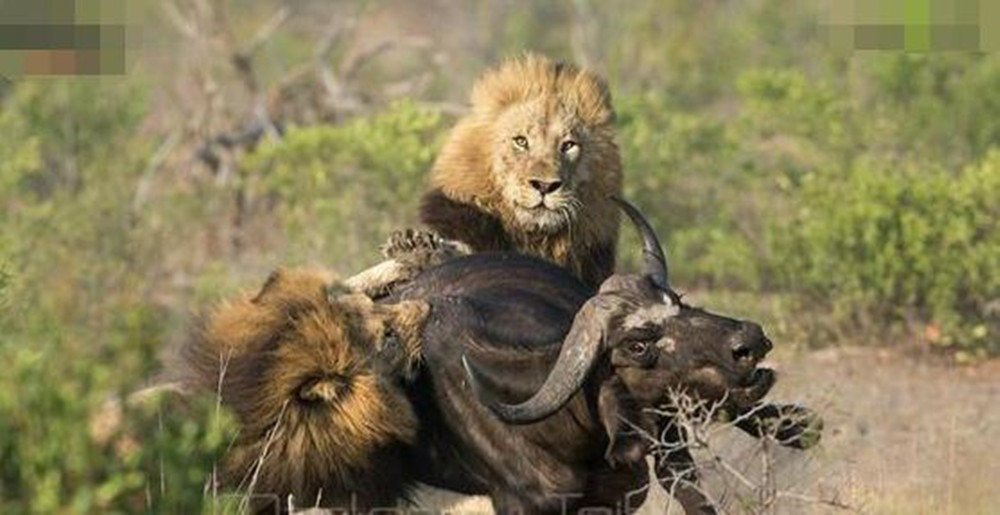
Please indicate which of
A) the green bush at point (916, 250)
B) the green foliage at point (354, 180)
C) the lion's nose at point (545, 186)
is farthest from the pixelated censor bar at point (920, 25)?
the lion's nose at point (545, 186)

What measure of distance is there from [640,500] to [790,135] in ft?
37.6

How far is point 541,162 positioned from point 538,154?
0.26 ft

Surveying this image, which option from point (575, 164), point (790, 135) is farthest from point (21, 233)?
point (575, 164)

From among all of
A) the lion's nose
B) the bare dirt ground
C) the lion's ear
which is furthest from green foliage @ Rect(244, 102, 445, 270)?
the lion's ear

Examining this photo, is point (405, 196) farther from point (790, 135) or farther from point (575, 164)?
point (575, 164)

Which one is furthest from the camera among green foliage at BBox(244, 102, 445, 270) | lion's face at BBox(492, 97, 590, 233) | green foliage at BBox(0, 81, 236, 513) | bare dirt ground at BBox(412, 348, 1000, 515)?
green foliage at BBox(244, 102, 445, 270)

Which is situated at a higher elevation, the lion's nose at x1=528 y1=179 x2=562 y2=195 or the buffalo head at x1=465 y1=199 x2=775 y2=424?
the lion's nose at x1=528 y1=179 x2=562 y2=195

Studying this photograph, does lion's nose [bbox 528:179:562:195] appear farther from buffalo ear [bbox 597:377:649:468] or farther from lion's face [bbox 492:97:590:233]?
buffalo ear [bbox 597:377:649:468]

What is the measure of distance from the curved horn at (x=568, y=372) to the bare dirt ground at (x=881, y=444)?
25.5 inches

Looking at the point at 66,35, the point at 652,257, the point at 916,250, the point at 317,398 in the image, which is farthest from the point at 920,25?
the point at 317,398

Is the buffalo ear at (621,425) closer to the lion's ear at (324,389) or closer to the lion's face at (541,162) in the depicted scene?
the lion's ear at (324,389)

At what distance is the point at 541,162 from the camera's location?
9.39m

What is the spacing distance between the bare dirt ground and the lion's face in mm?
1112

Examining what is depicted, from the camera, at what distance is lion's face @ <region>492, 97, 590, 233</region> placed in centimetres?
924
